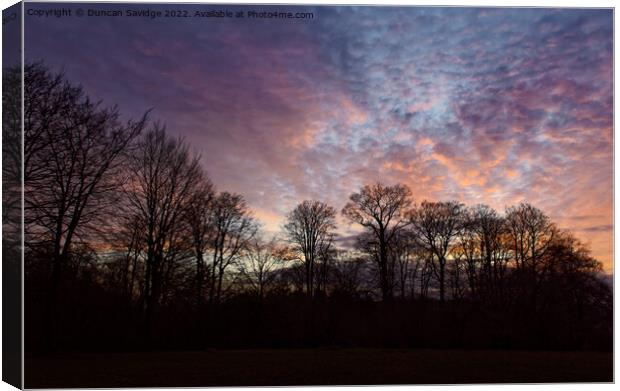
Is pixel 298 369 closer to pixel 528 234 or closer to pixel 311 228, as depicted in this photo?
pixel 311 228

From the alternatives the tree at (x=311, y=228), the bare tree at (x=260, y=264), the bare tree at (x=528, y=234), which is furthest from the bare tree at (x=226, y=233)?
the bare tree at (x=528, y=234)

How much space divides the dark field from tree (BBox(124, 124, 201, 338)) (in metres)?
1.88

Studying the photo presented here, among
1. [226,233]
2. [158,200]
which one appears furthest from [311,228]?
[158,200]

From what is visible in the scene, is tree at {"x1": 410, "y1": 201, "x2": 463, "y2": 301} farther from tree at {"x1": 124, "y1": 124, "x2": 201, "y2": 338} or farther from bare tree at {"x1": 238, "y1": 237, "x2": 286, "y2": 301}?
tree at {"x1": 124, "y1": 124, "x2": 201, "y2": 338}

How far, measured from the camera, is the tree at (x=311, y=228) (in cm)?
1282

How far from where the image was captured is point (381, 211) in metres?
13.2

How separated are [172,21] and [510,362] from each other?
9.74 meters

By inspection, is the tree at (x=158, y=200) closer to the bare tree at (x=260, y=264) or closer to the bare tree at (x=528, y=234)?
the bare tree at (x=260, y=264)

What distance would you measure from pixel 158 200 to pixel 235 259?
8.56ft

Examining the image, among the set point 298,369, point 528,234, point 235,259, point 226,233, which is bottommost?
point 298,369

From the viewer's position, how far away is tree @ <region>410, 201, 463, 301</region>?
42.7 ft

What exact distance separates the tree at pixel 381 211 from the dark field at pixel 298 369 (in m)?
2.76

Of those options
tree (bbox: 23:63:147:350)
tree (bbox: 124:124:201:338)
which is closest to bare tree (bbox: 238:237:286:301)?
tree (bbox: 124:124:201:338)

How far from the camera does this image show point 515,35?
1141cm
